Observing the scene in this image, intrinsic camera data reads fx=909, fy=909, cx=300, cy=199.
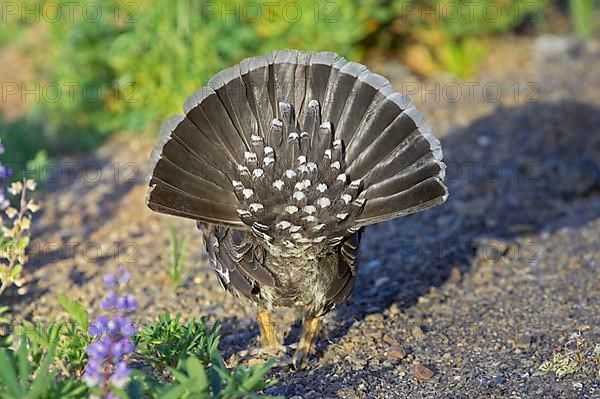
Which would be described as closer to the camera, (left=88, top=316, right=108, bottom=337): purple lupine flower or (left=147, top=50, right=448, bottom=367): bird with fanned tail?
(left=88, top=316, right=108, bottom=337): purple lupine flower

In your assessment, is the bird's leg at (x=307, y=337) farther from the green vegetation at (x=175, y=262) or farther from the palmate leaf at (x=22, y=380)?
the palmate leaf at (x=22, y=380)

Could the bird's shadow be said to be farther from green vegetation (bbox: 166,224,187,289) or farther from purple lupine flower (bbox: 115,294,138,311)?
purple lupine flower (bbox: 115,294,138,311)

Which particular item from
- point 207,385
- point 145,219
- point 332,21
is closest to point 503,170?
point 332,21

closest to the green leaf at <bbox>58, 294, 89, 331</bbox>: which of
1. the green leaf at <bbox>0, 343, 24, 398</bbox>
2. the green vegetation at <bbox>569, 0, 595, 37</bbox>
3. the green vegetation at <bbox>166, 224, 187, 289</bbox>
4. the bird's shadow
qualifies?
the green leaf at <bbox>0, 343, 24, 398</bbox>

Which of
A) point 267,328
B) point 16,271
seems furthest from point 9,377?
point 267,328

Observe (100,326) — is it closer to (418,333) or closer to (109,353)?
(109,353)

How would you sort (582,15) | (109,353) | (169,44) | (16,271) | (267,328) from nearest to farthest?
(109,353) → (16,271) → (267,328) → (169,44) → (582,15)

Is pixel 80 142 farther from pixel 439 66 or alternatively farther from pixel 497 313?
pixel 497 313

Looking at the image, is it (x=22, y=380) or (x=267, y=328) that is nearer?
(x=22, y=380)
